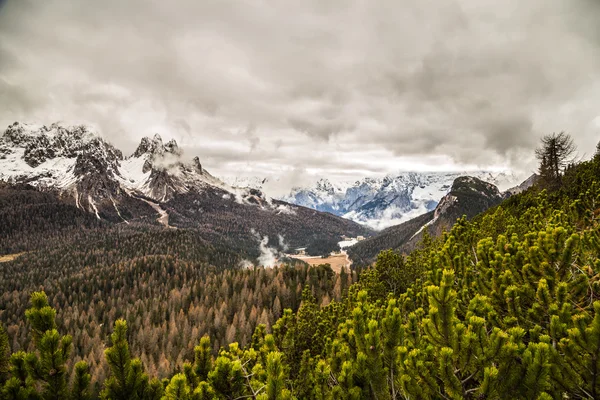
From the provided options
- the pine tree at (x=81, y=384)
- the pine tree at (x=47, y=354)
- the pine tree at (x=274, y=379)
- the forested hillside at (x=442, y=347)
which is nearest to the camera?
the pine tree at (x=47, y=354)

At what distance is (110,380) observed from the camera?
6773 mm

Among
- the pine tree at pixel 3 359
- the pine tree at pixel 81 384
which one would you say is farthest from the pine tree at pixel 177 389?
the pine tree at pixel 3 359

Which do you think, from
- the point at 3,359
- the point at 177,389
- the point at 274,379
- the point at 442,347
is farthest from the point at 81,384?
the point at 442,347

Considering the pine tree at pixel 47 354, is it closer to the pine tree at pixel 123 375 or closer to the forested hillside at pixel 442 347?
the forested hillside at pixel 442 347

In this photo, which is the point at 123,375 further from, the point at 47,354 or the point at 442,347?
the point at 442,347

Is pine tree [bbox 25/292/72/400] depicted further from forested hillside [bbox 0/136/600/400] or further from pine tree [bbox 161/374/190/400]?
pine tree [bbox 161/374/190/400]

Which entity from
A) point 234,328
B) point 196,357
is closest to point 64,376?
point 196,357

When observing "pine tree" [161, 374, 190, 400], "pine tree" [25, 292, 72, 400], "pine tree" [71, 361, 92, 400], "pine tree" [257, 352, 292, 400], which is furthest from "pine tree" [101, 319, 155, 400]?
"pine tree" [257, 352, 292, 400]

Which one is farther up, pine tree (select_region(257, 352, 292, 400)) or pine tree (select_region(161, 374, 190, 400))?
pine tree (select_region(257, 352, 292, 400))

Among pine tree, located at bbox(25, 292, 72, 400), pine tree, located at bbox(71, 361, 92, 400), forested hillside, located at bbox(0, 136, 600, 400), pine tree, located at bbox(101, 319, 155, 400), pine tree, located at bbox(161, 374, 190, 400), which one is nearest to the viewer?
pine tree, located at bbox(25, 292, 72, 400)

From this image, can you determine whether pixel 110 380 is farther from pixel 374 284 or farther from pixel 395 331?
pixel 374 284

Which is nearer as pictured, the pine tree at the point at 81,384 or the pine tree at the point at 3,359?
the pine tree at the point at 3,359

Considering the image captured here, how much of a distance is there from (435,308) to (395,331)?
1.31m

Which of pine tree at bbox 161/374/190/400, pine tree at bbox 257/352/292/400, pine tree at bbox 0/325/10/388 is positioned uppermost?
pine tree at bbox 0/325/10/388
